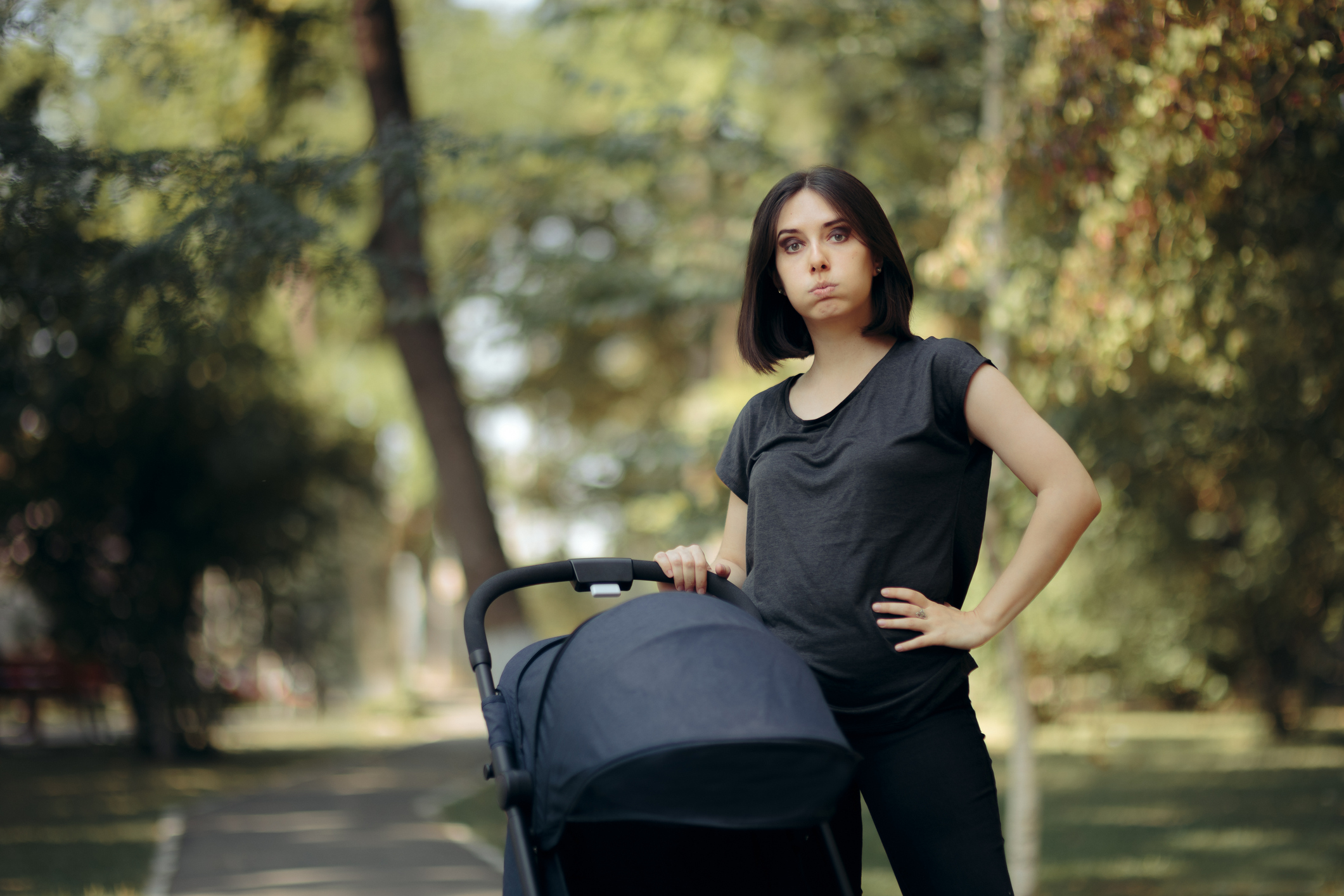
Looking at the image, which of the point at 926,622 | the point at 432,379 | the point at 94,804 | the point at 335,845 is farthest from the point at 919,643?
the point at 94,804

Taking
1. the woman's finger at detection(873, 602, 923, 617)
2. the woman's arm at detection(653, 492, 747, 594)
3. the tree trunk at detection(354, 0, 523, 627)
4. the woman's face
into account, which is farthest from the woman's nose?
the tree trunk at detection(354, 0, 523, 627)

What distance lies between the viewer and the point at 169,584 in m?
12.6

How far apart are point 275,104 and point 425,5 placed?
29.0 feet

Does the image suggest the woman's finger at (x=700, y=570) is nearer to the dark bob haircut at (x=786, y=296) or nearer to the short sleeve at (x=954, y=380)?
the dark bob haircut at (x=786, y=296)

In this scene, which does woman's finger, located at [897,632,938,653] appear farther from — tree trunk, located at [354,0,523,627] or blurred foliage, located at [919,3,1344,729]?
tree trunk, located at [354,0,523,627]

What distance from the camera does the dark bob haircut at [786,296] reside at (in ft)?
7.38

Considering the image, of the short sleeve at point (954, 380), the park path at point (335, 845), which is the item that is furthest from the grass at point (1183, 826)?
the short sleeve at point (954, 380)

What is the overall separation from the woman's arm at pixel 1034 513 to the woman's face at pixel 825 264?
1.03 ft

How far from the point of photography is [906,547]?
A: 2094 mm

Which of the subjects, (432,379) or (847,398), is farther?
(432,379)

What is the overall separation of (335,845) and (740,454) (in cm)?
626

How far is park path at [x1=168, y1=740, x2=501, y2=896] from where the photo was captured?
640cm

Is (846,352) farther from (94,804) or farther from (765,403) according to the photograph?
(94,804)

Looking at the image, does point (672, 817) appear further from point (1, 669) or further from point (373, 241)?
point (1, 669)
